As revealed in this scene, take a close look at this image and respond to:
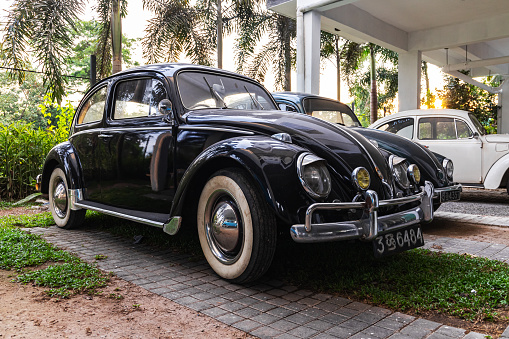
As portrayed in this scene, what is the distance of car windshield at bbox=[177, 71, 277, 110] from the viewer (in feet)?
12.4

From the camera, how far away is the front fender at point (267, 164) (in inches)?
104

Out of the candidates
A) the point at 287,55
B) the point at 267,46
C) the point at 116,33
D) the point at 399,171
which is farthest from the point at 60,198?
the point at 267,46

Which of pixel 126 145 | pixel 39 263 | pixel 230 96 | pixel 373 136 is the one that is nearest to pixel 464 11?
pixel 373 136

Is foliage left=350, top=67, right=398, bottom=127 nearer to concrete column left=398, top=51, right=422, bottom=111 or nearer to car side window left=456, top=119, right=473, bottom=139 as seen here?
concrete column left=398, top=51, right=422, bottom=111

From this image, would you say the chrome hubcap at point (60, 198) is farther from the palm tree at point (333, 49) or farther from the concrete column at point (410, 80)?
the palm tree at point (333, 49)

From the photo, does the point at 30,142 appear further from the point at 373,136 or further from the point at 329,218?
the point at 329,218

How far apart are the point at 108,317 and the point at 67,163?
2.77 meters

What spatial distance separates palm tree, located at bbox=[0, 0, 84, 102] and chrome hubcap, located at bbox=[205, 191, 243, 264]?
828 cm

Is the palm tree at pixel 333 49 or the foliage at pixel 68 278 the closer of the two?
the foliage at pixel 68 278

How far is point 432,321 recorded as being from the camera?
2.39 metres

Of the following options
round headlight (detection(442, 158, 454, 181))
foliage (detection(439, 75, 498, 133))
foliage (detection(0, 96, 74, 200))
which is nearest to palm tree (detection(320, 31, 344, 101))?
foliage (detection(439, 75, 498, 133))

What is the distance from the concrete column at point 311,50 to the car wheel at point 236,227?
7080 mm

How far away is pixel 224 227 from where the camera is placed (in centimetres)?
303

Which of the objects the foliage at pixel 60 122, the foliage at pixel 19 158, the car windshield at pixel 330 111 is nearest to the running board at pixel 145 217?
the car windshield at pixel 330 111
